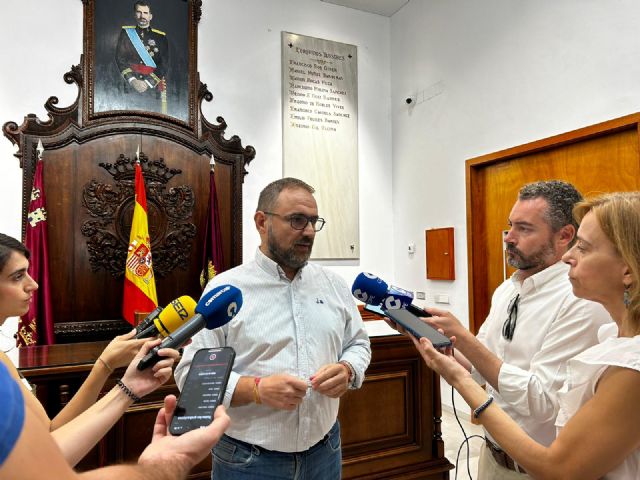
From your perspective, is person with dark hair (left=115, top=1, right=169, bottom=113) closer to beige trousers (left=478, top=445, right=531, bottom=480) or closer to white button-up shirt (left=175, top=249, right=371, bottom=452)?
white button-up shirt (left=175, top=249, right=371, bottom=452)

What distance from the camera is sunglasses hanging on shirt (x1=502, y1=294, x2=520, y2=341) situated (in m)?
1.45

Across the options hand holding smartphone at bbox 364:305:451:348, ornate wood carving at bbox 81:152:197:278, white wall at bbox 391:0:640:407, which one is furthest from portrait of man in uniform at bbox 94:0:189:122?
hand holding smartphone at bbox 364:305:451:348

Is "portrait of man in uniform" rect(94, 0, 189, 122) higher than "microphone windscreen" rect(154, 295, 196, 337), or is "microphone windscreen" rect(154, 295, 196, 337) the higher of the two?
"portrait of man in uniform" rect(94, 0, 189, 122)

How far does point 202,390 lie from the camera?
0.95 metres

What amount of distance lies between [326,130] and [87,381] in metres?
3.79

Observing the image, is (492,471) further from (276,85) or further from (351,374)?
(276,85)

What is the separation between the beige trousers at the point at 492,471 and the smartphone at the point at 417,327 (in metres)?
0.44

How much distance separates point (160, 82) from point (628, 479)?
13.6ft

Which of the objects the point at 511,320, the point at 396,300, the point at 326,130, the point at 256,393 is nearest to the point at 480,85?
the point at 326,130

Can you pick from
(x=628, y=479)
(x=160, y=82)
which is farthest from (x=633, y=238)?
(x=160, y=82)

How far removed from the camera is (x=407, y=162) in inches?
190

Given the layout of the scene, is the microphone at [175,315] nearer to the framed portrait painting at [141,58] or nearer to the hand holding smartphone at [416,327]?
the hand holding smartphone at [416,327]

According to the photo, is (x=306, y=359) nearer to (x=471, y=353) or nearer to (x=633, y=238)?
(x=471, y=353)

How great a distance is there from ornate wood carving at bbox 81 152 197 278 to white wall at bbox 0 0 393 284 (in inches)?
20.7
